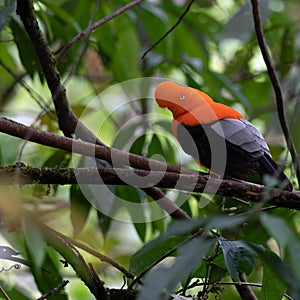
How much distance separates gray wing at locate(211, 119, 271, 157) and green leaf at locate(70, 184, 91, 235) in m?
0.59

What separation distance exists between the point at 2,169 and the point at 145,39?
9.39ft

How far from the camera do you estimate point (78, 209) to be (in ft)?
8.09

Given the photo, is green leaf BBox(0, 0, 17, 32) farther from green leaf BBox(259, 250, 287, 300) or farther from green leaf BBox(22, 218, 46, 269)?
green leaf BBox(259, 250, 287, 300)

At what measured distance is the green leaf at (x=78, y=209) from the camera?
244 cm

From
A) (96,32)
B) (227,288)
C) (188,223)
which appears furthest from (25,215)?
(96,32)

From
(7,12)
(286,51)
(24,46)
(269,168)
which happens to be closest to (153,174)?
(269,168)

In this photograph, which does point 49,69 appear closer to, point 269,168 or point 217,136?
point 217,136

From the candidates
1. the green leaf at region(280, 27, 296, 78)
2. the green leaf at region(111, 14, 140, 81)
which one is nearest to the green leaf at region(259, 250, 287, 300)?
the green leaf at region(111, 14, 140, 81)

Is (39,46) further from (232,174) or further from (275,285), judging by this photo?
(275,285)

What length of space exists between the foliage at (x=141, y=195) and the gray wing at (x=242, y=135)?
0.13 metres

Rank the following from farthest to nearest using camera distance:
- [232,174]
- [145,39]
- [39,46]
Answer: [145,39], [232,174], [39,46]

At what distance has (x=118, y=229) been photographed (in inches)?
190

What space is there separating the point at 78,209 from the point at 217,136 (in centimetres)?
63

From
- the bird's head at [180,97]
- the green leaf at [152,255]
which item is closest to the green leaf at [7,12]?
the bird's head at [180,97]
